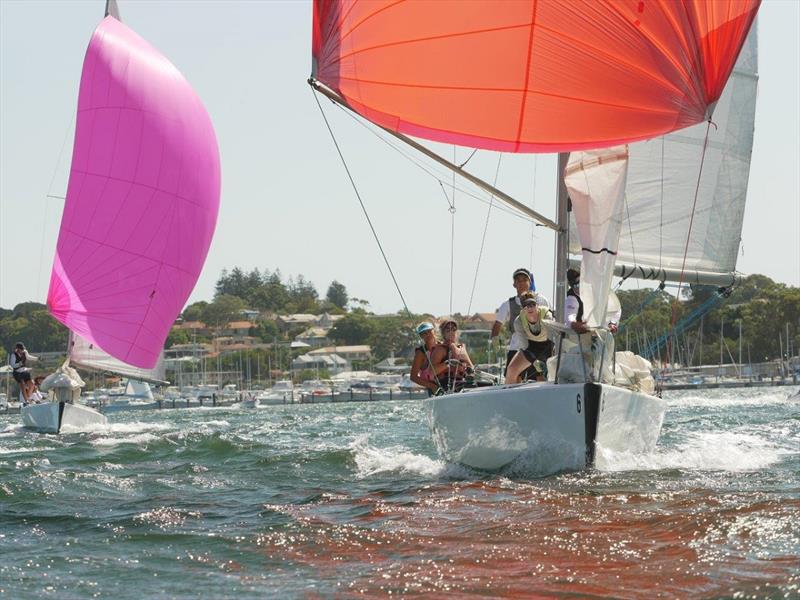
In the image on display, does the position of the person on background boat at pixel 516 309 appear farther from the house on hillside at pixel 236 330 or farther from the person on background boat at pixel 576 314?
the house on hillside at pixel 236 330

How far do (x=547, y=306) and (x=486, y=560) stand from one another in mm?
4984

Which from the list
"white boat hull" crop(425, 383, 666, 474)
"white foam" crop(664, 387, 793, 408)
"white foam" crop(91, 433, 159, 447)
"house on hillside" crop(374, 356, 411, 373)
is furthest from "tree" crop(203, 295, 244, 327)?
"white boat hull" crop(425, 383, 666, 474)

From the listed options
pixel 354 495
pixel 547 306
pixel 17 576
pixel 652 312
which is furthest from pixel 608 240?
pixel 652 312

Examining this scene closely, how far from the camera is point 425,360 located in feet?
39.7

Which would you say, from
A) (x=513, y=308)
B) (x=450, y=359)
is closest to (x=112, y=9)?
(x=450, y=359)

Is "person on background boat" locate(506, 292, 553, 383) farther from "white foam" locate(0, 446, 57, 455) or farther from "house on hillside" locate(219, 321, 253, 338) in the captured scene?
"house on hillside" locate(219, 321, 253, 338)

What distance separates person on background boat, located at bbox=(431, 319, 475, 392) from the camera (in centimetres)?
1160

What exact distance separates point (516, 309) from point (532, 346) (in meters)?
0.39

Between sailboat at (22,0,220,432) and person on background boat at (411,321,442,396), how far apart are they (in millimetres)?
7749

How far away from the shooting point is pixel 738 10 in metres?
8.61

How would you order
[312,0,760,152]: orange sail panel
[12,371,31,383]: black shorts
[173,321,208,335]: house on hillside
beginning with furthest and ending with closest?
[173,321,208,335]: house on hillside < [12,371,31,383]: black shorts < [312,0,760,152]: orange sail panel

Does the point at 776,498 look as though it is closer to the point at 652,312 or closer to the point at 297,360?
the point at 652,312

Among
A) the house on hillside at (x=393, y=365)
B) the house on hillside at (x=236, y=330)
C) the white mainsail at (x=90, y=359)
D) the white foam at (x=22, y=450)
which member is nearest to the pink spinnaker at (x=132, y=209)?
the white foam at (x=22, y=450)

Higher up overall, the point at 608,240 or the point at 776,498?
the point at 608,240
